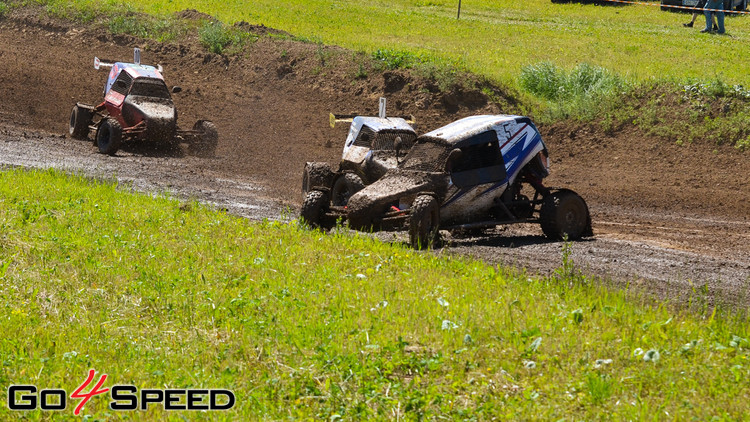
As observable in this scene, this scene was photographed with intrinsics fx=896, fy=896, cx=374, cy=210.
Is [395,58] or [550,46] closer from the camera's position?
[395,58]

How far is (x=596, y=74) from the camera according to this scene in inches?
1005

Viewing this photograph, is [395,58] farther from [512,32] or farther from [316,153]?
[512,32]

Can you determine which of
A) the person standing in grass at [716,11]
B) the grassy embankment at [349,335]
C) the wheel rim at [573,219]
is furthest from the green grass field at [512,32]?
the grassy embankment at [349,335]

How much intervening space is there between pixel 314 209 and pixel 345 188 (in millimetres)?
1578

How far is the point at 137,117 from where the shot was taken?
68.2 ft

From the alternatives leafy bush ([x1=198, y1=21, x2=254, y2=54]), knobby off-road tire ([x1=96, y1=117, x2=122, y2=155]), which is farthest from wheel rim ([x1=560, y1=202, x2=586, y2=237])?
leafy bush ([x1=198, y1=21, x2=254, y2=54])

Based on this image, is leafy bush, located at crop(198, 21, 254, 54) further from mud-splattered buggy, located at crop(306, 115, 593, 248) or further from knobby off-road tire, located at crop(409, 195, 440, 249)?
knobby off-road tire, located at crop(409, 195, 440, 249)

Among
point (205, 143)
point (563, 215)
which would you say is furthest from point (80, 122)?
point (563, 215)

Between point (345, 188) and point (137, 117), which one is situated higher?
point (137, 117)

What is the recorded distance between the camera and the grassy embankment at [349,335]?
20.8 ft

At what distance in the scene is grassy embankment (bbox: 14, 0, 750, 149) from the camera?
22.2m

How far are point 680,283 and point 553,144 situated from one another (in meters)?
13.0

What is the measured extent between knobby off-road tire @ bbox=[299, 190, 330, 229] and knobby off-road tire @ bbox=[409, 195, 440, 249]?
1.58m

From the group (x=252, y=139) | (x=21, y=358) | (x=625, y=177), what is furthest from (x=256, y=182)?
(x=21, y=358)
